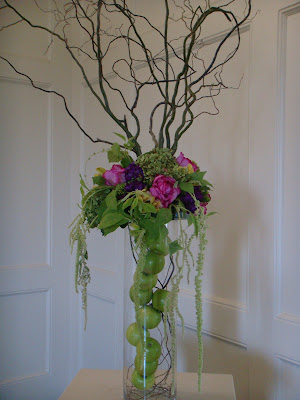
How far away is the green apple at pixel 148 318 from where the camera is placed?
116 cm

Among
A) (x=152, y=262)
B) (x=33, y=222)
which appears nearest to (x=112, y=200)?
(x=152, y=262)

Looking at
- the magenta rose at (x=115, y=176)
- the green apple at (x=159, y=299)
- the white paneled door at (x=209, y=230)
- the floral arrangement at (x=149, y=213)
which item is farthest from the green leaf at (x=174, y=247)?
the white paneled door at (x=209, y=230)

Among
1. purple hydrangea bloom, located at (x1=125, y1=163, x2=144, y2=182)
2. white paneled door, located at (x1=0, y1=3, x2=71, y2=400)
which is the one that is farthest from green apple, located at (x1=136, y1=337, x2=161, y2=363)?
white paneled door, located at (x1=0, y1=3, x2=71, y2=400)

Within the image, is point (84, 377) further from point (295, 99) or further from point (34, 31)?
point (34, 31)

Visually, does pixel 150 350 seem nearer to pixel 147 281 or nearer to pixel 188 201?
pixel 147 281

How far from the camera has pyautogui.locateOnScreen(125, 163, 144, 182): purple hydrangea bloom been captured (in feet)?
3.83

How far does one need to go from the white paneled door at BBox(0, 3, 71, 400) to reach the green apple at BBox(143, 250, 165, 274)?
1.45m

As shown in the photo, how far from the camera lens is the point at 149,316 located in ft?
3.81

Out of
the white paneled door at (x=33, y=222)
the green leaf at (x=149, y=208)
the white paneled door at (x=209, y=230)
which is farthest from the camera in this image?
the white paneled door at (x=33, y=222)

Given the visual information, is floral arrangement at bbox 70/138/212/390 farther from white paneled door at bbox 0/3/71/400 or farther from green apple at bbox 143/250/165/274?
white paneled door at bbox 0/3/71/400

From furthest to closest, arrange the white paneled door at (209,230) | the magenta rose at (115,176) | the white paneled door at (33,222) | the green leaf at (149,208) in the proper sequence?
the white paneled door at (33,222) < the white paneled door at (209,230) < the magenta rose at (115,176) < the green leaf at (149,208)

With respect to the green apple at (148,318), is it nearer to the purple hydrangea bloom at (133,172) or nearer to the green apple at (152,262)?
the green apple at (152,262)

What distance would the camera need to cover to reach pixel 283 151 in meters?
1.46

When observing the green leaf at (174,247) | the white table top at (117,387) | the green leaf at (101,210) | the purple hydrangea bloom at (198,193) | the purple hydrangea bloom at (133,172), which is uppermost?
the purple hydrangea bloom at (133,172)
